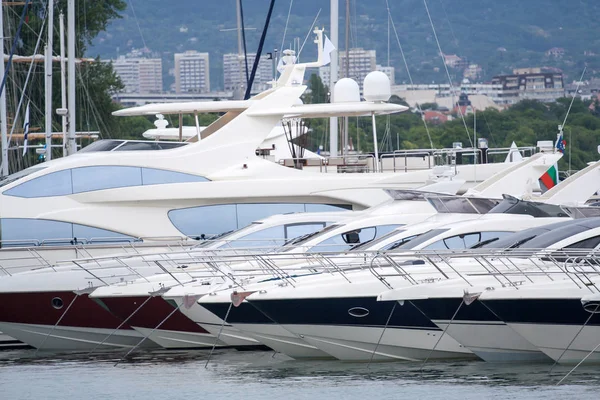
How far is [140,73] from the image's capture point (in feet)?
531

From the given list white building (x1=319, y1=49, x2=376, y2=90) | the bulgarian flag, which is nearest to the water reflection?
the bulgarian flag

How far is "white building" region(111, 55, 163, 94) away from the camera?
158 m

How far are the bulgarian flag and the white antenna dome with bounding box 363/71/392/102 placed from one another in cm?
368

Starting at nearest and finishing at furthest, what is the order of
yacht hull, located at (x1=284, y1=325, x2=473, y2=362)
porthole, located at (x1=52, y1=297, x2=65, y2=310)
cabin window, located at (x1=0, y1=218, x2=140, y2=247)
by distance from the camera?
yacht hull, located at (x1=284, y1=325, x2=473, y2=362) → porthole, located at (x1=52, y1=297, x2=65, y2=310) → cabin window, located at (x1=0, y1=218, x2=140, y2=247)

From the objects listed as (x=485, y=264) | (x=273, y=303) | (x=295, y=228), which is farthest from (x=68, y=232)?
(x=485, y=264)

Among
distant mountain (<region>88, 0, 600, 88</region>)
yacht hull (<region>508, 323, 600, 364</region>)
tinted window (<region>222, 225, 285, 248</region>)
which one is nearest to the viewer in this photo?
yacht hull (<region>508, 323, 600, 364</region>)

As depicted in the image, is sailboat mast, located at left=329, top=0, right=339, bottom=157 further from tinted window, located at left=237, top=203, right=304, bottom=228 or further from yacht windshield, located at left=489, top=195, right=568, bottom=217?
yacht windshield, located at left=489, top=195, right=568, bottom=217

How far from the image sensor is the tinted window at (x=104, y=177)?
A: 66.5ft

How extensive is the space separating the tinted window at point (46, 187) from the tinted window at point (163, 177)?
1.31 meters

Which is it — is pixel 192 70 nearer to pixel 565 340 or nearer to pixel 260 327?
pixel 260 327

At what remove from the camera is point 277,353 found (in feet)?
54.6

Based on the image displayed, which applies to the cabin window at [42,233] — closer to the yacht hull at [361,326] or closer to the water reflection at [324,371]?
the water reflection at [324,371]

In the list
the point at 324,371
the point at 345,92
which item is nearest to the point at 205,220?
the point at 345,92

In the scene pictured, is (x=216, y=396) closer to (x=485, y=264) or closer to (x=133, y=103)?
(x=485, y=264)
